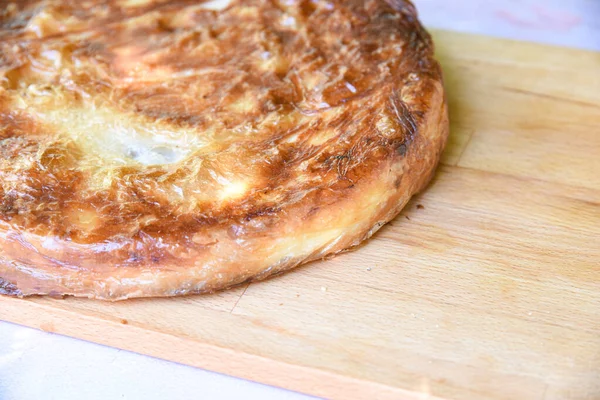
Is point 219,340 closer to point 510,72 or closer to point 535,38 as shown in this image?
point 510,72

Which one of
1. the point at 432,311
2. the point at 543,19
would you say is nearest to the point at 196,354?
the point at 432,311

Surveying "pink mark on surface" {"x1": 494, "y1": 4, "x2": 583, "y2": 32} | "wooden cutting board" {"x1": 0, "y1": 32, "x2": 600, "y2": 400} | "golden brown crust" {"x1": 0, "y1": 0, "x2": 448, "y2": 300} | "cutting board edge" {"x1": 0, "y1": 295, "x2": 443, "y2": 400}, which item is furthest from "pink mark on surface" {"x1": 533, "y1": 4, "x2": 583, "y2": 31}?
"cutting board edge" {"x1": 0, "y1": 295, "x2": 443, "y2": 400}

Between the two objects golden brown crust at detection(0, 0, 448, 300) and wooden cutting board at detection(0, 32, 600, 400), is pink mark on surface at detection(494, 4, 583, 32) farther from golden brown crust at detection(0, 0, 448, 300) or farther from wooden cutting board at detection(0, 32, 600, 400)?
wooden cutting board at detection(0, 32, 600, 400)

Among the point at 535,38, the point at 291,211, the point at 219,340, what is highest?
the point at 291,211

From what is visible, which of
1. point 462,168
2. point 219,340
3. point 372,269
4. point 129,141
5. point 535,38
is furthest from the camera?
point 535,38

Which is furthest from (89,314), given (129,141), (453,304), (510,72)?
(510,72)

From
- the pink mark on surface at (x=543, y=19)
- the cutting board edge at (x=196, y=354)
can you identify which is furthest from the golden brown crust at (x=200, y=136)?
the pink mark on surface at (x=543, y=19)

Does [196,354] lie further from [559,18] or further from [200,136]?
[559,18]
